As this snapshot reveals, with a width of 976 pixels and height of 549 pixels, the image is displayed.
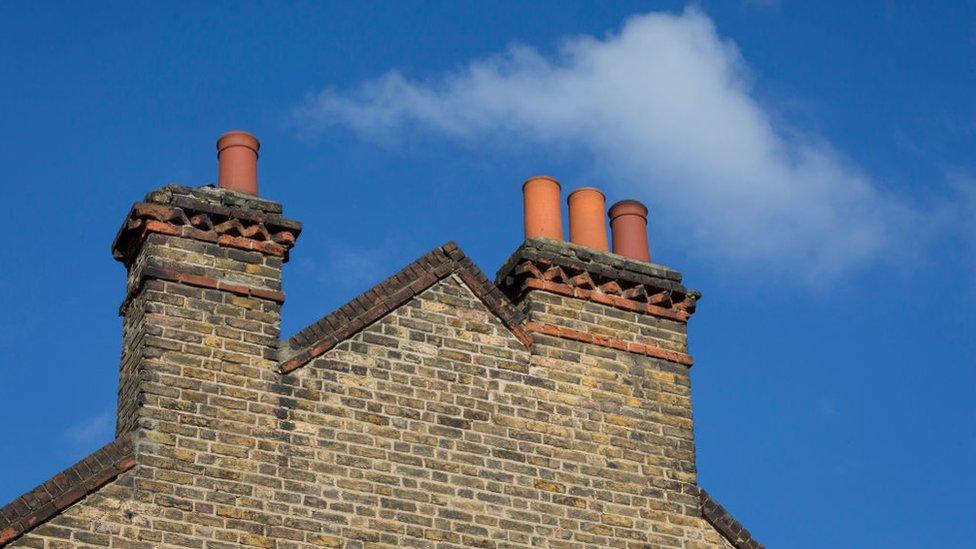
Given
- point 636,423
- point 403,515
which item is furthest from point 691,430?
point 403,515

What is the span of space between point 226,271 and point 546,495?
3656mm

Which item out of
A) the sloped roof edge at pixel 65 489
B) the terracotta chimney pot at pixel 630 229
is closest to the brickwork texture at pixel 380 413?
the sloped roof edge at pixel 65 489

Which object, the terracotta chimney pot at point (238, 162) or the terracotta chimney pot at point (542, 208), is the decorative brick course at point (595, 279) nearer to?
the terracotta chimney pot at point (542, 208)

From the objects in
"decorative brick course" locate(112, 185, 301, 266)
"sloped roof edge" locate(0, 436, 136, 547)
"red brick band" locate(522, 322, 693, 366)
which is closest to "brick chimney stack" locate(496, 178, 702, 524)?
"red brick band" locate(522, 322, 693, 366)

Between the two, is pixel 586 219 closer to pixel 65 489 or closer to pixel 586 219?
pixel 586 219

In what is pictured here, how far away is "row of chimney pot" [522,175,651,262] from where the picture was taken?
19594 millimetres

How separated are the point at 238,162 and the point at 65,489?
13.1 ft

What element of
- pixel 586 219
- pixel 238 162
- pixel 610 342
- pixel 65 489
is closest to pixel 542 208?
pixel 586 219

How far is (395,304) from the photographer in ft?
59.1

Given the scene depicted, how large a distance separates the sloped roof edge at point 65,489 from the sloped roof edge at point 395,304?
1.79 meters

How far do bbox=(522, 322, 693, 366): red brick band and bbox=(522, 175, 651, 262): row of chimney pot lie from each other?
1.18 metres

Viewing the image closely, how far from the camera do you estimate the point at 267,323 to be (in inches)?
689

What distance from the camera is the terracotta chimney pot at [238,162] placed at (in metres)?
18.2

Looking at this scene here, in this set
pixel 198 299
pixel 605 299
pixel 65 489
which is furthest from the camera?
pixel 605 299
